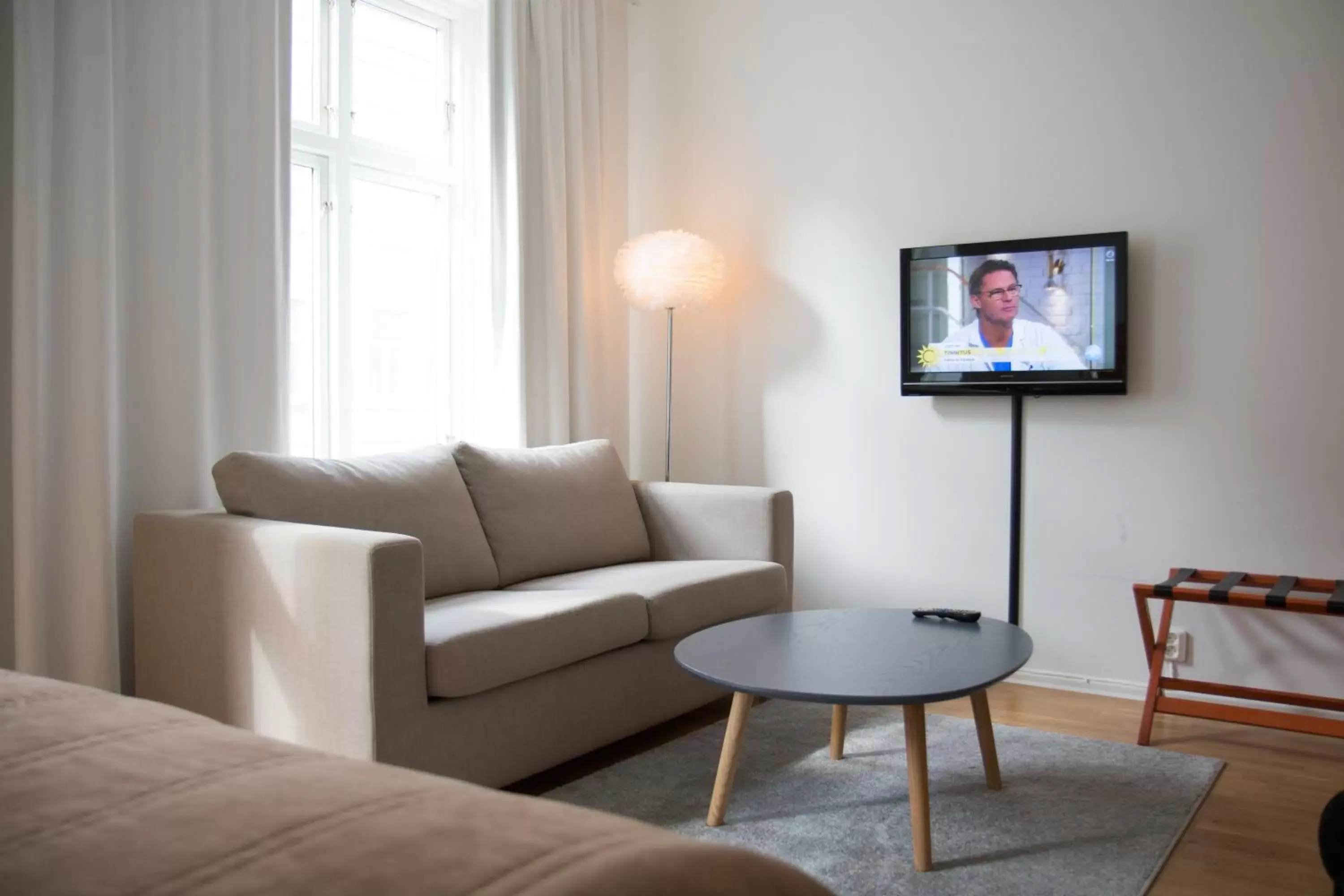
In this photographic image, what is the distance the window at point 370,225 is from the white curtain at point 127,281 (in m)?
0.21

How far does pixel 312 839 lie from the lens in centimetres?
57

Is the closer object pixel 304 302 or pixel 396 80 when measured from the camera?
pixel 304 302

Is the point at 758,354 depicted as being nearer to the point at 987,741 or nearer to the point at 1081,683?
the point at 1081,683

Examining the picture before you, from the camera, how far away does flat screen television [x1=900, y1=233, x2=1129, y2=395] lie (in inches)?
148

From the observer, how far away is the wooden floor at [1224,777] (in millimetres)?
2270

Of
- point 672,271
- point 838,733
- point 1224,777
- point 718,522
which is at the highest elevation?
point 672,271

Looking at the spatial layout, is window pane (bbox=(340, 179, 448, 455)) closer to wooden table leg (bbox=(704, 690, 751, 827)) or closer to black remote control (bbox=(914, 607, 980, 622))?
wooden table leg (bbox=(704, 690, 751, 827))

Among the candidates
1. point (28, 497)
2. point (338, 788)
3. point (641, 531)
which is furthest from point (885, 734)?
point (338, 788)

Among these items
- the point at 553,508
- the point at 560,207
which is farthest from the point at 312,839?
the point at 560,207

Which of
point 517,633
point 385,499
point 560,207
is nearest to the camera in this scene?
point 517,633

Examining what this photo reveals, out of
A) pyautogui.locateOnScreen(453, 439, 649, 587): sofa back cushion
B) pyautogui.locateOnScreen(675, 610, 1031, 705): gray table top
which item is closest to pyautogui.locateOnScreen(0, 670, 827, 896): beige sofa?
pyautogui.locateOnScreen(675, 610, 1031, 705): gray table top

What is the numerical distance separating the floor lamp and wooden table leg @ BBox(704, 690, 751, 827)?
2.20 meters

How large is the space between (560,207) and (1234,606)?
2.86 m

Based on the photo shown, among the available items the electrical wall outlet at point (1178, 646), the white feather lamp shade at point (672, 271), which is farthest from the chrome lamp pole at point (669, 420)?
the electrical wall outlet at point (1178, 646)
